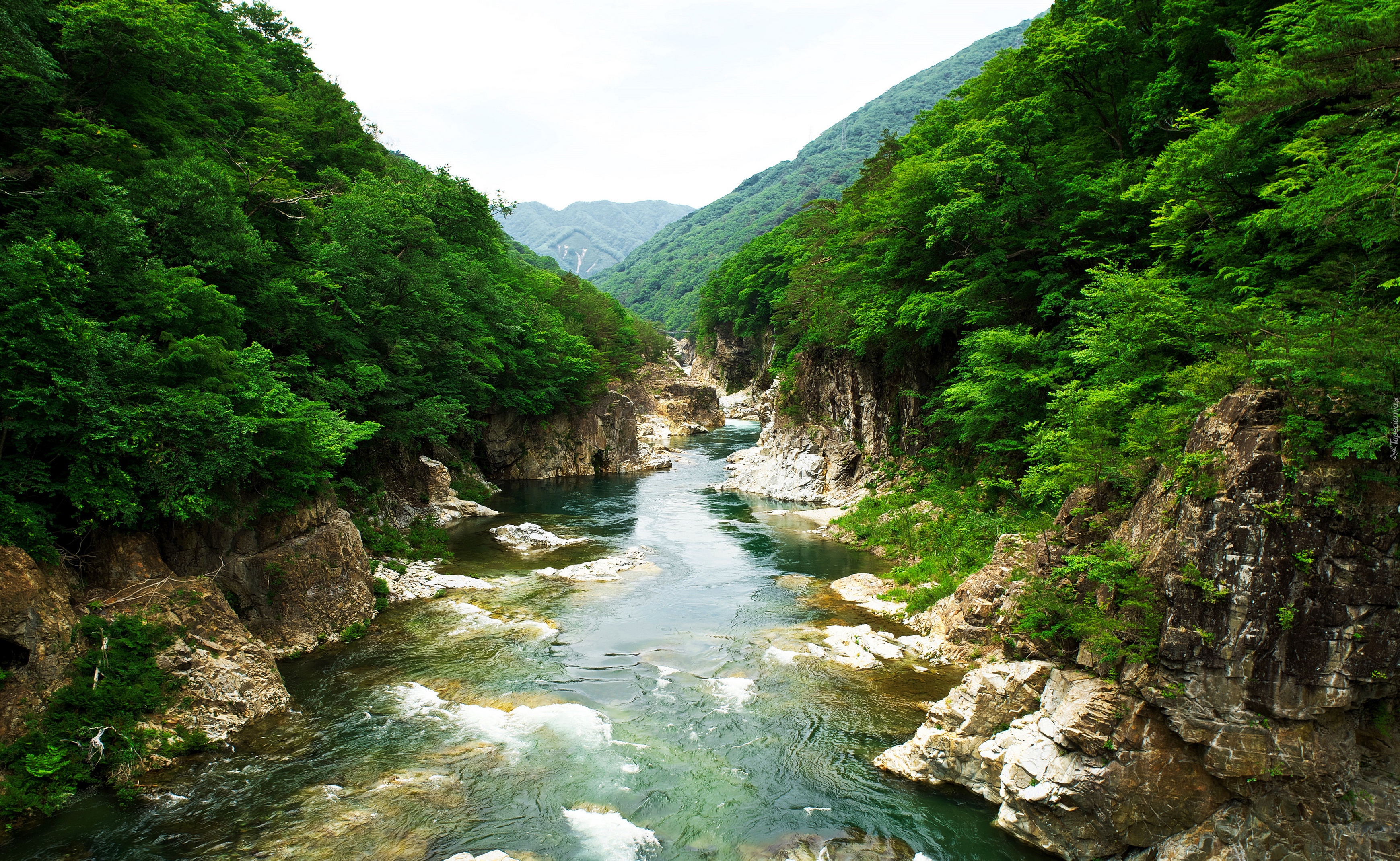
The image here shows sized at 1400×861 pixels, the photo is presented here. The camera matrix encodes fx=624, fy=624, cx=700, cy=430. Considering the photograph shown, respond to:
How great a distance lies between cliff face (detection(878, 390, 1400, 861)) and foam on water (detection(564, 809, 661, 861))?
171 inches

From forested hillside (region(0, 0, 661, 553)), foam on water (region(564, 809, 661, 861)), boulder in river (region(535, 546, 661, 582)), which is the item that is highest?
forested hillside (region(0, 0, 661, 553))

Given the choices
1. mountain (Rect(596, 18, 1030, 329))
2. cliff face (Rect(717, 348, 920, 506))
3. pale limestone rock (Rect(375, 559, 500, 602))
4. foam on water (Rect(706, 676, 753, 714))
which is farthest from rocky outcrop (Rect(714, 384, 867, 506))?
mountain (Rect(596, 18, 1030, 329))

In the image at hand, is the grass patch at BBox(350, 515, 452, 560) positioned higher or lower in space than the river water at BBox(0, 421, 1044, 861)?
higher

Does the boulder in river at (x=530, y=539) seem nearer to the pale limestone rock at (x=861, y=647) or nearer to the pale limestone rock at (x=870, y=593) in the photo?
the pale limestone rock at (x=870, y=593)

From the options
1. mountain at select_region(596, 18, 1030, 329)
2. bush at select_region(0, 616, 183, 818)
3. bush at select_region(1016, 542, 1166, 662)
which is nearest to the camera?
bush at select_region(1016, 542, 1166, 662)

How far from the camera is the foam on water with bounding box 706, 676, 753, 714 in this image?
1066 cm

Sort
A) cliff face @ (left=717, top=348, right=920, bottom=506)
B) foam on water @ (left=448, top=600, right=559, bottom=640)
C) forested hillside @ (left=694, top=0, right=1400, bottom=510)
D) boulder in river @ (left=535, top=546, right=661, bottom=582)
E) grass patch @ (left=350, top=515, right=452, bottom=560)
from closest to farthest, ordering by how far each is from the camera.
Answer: forested hillside @ (left=694, top=0, right=1400, bottom=510) → foam on water @ (left=448, top=600, right=559, bottom=640) → grass patch @ (left=350, top=515, right=452, bottom=560) → boulder in river @ (left=535, top=546, right=661, bottom=582) → cliff face @ (left=717, top=348, right=920, bottom=506)

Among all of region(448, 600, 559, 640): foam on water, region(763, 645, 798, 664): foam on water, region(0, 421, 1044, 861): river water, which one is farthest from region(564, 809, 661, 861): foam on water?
→ region(448, 600, 559, 640): foam on water

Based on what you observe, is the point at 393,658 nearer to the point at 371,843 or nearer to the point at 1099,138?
the point at 371,843

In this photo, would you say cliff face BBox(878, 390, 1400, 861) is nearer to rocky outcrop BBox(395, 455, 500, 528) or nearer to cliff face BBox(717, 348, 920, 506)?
cliff face BBox(717, 348, 920, 506)

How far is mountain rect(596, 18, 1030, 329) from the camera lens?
13938 cm

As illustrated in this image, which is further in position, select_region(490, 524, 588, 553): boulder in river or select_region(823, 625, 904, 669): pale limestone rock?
select_region(490, 524, 588, 553): boulder in river

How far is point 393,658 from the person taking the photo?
12.2 meters

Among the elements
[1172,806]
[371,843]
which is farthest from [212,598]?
[1172,806]
